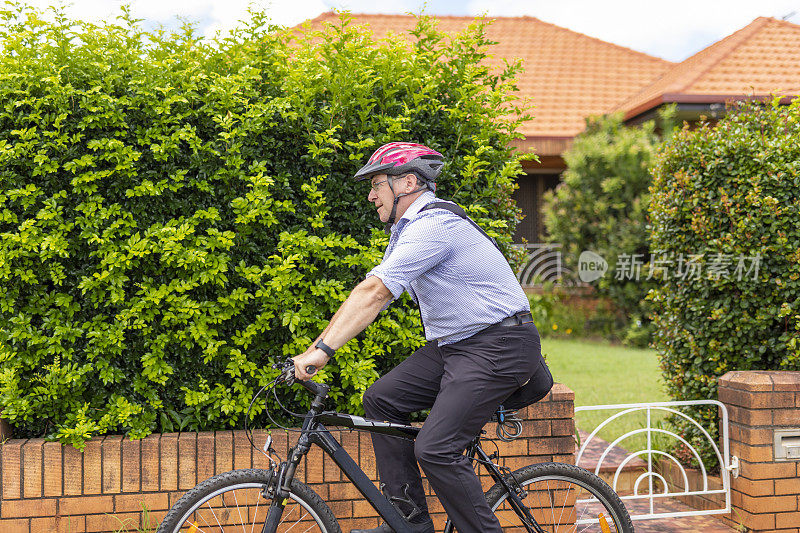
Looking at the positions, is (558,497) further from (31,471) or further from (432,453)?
(31,471)

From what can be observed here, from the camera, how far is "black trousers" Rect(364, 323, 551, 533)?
8.61 feet

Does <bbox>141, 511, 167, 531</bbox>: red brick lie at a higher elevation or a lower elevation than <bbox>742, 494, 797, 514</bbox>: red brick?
higher

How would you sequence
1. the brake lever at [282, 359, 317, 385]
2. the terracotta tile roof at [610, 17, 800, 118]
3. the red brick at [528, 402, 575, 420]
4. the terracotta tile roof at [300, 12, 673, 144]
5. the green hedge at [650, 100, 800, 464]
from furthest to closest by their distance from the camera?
the terracotta tile roof at [300, 12, 673, 144], the terracotta tile roof at [610, 17, 800, 118], the green hedge at [650, 100, 800, 464], the red brick at [528, 402, 575, 420], the brake lever at [282, 359, 317, 385]

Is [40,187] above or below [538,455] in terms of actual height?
above

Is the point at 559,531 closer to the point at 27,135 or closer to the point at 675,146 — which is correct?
the point at 675,146

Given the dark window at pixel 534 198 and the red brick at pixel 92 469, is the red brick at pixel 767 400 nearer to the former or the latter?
the red brick at pixel 92 469

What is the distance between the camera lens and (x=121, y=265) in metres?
3.37

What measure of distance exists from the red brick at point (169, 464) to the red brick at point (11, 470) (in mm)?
679

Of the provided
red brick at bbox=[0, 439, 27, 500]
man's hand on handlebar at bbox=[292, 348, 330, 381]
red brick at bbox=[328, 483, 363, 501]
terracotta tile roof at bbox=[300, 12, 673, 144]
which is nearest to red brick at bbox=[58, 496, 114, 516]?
red brick at bbox=[0, 439, 27, 500]

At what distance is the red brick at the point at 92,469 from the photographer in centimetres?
341

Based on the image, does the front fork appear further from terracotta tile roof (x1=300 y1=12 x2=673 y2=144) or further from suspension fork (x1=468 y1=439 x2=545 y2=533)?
terracotta tile roof (x1=300 y1=12 x2=673 y2=144)

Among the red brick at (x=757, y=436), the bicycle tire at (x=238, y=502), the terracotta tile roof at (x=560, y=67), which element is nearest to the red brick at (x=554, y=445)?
the red brick at (x=757, y=436)

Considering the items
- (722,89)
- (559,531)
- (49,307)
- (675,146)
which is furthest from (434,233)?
(722,89)

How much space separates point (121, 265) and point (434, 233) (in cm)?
168
